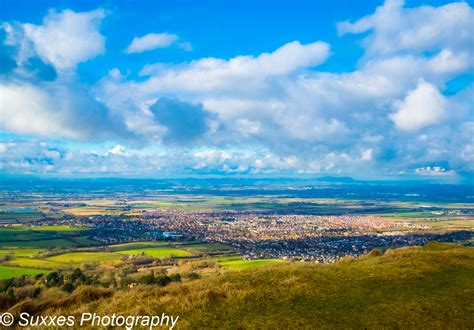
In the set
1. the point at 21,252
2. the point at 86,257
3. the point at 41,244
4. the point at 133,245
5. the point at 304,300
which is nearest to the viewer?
the point at 304,300

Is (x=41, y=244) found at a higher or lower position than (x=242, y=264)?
lower

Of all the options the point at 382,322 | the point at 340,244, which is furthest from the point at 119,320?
the point at 340,244

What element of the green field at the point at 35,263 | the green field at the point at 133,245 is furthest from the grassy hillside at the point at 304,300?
the green field at the point at 133,245

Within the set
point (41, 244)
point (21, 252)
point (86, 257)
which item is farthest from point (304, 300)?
point (41, 244)

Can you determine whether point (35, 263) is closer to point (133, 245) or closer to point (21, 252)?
point (21, 252)

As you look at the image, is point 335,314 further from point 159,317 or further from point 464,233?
point 464,233

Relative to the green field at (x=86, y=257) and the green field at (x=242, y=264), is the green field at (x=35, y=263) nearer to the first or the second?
the green field at (x=86, y=257)

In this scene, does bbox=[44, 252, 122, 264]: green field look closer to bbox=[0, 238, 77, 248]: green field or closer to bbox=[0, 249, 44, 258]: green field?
bbox=[0, 249, 44, 258]: green field
